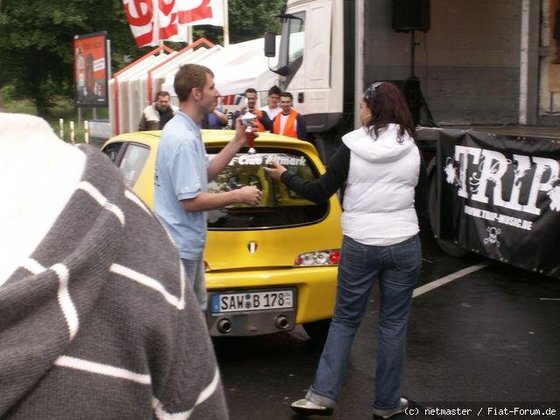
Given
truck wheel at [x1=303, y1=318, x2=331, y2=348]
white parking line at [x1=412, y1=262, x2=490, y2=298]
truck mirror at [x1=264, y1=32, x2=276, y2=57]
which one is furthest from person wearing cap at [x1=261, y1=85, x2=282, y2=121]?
truck wheel at [x1=303, y1=318, x2=331, y2=348]

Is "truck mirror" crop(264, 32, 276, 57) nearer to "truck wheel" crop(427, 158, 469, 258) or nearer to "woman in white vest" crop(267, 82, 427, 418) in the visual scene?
"truck wheel" crop(427, 158, 469, 258)

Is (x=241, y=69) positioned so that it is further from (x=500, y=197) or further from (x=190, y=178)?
(x=190, y=178)

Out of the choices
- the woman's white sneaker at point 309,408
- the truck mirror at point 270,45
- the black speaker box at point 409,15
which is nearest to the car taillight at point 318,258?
the woman's white sneaker at point 309,408

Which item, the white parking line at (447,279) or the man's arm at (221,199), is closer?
the man's arm at (221,199)

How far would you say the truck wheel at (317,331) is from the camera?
19.1 feet

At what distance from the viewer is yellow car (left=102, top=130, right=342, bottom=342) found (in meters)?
5.13

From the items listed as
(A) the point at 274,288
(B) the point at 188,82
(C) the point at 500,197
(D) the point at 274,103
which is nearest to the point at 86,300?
(B) the point at 188,82

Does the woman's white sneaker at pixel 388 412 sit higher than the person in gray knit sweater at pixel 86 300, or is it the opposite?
the person in gray knit sweater at pixel 86 300

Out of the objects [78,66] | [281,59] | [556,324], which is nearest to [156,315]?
[556,324]

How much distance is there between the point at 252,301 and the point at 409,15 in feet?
20.8

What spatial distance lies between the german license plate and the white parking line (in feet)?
7.97

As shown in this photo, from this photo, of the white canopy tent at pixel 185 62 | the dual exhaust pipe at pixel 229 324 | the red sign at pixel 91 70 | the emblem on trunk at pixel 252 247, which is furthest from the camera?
the red sign at pixel 91 70

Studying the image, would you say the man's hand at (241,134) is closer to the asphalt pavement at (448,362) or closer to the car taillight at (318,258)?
the car taillight at (318,258)

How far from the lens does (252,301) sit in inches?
203
